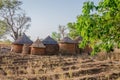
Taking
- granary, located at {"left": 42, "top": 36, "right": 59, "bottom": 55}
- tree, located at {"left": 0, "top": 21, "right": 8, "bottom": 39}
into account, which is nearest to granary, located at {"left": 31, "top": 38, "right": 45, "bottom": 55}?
granary, located at {"left": 42, "top": 36, "right": 59, "bottom": 55}

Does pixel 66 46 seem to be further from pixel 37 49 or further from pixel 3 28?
pixel 3 28

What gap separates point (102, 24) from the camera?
8.39m

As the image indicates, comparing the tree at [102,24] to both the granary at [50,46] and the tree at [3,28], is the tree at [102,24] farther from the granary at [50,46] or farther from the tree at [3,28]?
the tree at [3,28]

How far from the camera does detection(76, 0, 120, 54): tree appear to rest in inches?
323

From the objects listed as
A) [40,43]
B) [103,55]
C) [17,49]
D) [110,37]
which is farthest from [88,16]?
[17,49]

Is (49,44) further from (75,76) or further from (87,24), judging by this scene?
(87,24)

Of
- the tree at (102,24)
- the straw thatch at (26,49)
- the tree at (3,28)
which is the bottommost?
the straw thatch at (26,49)

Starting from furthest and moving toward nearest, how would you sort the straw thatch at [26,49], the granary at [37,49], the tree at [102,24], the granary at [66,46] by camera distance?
the granary at [66,46], the straw thatch at [26,49], the granary at [37,49], the tree at [102,24]

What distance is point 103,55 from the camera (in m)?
23.1

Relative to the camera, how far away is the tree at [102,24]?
8203 mm

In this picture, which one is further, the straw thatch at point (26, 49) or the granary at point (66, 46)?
the granary at point (66, 46)

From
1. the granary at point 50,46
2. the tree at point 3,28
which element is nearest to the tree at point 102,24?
the granary at point 50,46

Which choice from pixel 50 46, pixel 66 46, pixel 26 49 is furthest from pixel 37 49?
pixel 66 46

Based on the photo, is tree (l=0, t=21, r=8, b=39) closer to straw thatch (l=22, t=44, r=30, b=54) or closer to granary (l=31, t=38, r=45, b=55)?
straw thatch (l=22, t=44, r=30, b=54)
